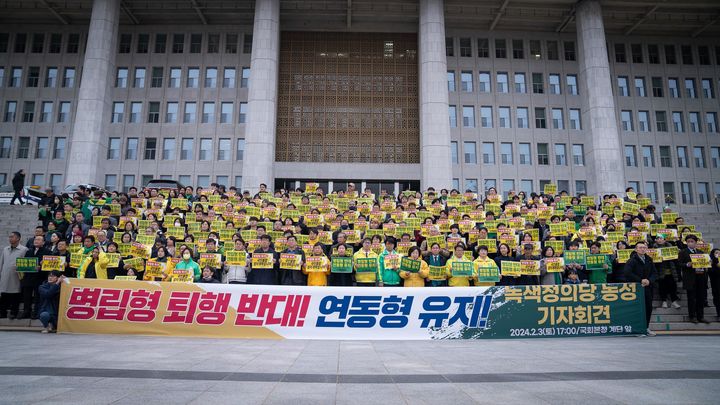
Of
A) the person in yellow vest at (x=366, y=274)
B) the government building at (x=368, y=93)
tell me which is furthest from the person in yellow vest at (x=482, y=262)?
the government building at (x=368, y=93)

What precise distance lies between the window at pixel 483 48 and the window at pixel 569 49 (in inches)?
306

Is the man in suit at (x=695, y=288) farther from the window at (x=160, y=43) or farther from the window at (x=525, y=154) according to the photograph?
the window at (x=160, y=43)

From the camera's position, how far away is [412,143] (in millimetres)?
40062

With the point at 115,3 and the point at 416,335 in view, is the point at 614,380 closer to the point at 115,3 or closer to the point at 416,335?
the point at 416,335

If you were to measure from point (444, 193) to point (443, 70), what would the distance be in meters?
18.4

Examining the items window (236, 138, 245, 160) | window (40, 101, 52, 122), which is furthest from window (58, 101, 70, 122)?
window (236, 138, 245, 160)

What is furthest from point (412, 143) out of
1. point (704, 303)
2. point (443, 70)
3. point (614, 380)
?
point (614, 380)

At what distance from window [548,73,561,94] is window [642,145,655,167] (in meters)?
10.1

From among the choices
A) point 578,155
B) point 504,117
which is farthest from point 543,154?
point 504,117

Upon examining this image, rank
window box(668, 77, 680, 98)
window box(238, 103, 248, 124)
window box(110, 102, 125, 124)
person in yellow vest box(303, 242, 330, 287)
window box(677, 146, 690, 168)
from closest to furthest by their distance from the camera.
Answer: person in yellow vest box(303, 242, 330, 287) < window box(238, 103, 248, 124) < window box(110, 102, 125, 124) < window box(677, 146, 690, 168) < window box(668, 77, 680, 98)

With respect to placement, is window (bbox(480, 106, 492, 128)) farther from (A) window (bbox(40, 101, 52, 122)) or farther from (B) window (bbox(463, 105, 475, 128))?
(A) window (bbox(40, 101, 52, 122))

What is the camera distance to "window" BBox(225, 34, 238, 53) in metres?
42.7

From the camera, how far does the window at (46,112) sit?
41.9m

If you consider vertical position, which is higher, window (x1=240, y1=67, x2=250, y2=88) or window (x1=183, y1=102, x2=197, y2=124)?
window (x1=240, y1=67, x2=250, y2=88)
